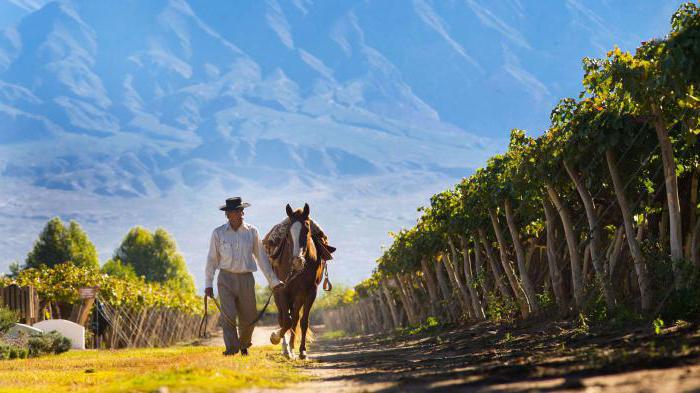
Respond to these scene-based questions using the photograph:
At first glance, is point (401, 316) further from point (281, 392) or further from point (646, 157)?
point (281, 392)

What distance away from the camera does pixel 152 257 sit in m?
114

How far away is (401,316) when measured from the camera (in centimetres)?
4784

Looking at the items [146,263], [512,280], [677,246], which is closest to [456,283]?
[512,280]

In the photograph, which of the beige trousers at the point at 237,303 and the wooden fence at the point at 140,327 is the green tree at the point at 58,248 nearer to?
the wooden fence at the point at 140,327

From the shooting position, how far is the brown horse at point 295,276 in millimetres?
14609

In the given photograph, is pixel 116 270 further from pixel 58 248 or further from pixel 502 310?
pixel 502 310

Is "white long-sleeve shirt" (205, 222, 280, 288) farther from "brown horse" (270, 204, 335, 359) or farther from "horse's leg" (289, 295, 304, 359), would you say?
"horse's leg" (289, 295, 304, 359)

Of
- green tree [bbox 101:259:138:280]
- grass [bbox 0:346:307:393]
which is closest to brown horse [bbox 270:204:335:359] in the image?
grass [bbox 0:346:307:393]

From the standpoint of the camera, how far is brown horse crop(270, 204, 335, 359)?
14.6 metres

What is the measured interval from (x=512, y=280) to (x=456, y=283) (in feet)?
28.4

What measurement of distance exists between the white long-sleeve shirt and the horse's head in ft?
1.99

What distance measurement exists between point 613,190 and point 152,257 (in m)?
102

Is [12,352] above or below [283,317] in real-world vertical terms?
above

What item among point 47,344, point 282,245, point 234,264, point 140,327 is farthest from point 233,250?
point 140,327
